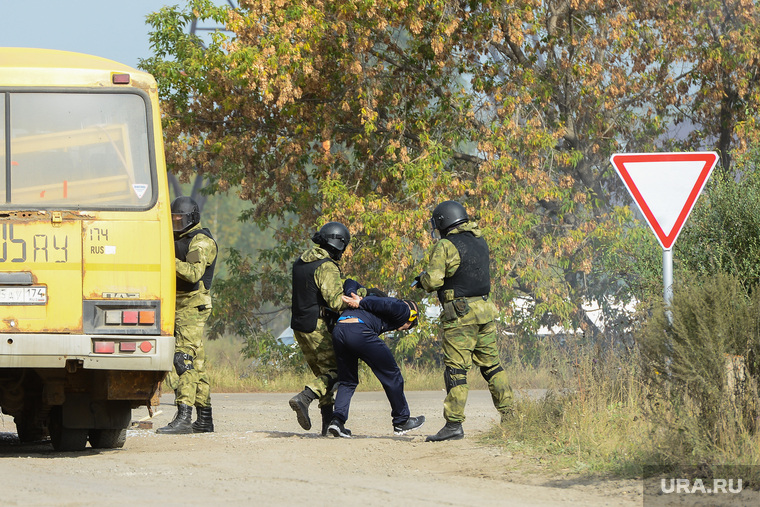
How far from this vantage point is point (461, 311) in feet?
30.5

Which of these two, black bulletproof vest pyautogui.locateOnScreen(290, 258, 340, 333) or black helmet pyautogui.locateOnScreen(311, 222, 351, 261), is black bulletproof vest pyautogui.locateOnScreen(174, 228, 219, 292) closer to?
black bulletproof vest pyautogui.locateOnScreen(290, 258, 340, 333)

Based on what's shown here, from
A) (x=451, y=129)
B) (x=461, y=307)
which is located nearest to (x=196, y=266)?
(x=461, y=307)

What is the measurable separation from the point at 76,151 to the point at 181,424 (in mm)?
3188

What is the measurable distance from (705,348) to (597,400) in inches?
73.8

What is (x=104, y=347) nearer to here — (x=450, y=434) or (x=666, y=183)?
(x=450, y=434)

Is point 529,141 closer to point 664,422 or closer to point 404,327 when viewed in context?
point 404,327

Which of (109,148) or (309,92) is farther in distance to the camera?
(309,92)

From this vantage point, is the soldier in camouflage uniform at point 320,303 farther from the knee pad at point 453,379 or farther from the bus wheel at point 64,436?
the bus wheel at point 64,436

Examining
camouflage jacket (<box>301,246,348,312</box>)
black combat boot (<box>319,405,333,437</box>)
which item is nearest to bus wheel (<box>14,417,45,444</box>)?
black combat boot (<box>319,405,333,437</box>)

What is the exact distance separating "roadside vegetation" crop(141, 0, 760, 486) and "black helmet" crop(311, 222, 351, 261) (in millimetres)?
6543

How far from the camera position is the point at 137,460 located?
8.48 meters

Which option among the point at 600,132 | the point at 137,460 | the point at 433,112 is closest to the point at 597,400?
the point at 137,460

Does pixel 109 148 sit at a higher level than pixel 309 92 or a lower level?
lower

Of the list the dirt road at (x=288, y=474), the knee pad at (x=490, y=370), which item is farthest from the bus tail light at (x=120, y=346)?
the knee pad at (x=490, y=370)
